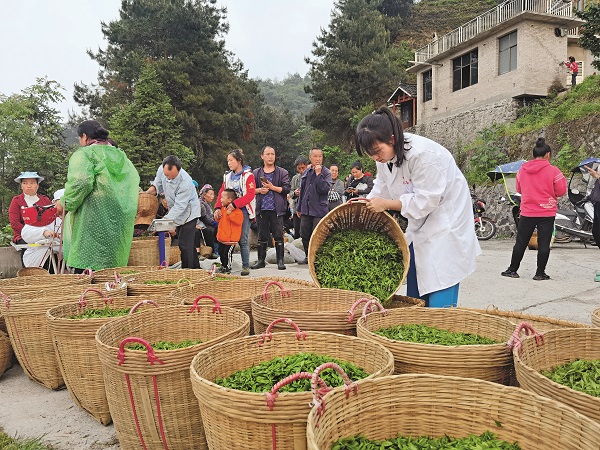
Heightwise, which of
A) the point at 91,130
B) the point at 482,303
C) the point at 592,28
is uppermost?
the point at 592,28

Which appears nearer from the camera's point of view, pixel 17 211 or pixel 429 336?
pixel 429 336

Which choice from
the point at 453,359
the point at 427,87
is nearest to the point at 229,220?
the point at 453,359

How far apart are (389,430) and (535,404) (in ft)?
1.47

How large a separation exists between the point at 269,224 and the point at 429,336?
4625 millimetres

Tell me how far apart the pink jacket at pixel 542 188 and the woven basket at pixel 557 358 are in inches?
157

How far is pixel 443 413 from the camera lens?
1481mm

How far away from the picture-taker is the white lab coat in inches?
105

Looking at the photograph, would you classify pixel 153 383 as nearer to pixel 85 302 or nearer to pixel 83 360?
pixel 83 360

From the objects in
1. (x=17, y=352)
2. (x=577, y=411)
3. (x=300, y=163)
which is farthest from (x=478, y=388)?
(x=300, y=163)

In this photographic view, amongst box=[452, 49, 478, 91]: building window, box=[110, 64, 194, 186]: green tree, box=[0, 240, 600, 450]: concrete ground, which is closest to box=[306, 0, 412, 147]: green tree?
box=[452, 49, 478, 91]: building window

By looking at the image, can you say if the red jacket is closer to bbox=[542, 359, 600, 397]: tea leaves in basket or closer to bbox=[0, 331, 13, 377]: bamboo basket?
bbox=[0, 331, 13, 377]: bamboo basket

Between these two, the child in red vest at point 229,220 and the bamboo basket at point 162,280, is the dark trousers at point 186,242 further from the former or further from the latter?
the bamboo basket at point 162,280

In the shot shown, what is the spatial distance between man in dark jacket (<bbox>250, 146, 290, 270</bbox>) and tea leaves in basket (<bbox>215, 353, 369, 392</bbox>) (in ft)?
15.0

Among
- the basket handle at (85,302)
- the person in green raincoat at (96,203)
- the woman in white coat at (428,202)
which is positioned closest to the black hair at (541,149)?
the woman in white coat at (428,202)
